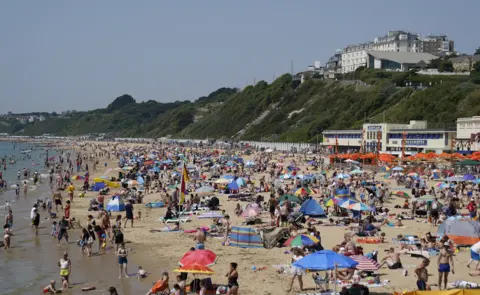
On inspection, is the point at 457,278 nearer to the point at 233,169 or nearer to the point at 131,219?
the point at 131,219

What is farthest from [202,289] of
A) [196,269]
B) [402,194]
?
[402,194]

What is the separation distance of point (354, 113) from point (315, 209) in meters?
62.2

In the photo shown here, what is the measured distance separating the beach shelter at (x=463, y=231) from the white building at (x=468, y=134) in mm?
32228

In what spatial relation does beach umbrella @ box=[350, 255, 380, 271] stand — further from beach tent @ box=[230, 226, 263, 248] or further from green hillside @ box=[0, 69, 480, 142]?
green hillside @ box=[0, 69, 480, 142]

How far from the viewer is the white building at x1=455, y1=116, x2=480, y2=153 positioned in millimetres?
44312

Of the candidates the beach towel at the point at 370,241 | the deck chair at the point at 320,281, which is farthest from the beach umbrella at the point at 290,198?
the deck chair at the point at 320,281

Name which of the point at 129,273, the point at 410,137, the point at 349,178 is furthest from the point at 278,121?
the point at 129,273

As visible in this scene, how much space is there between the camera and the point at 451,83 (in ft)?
238

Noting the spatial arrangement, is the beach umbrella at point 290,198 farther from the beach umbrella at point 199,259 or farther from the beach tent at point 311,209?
the beach umbrella at point 199,259

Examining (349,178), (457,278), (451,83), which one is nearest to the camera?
(457,278)

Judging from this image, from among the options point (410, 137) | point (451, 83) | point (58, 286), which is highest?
point (451, 83)

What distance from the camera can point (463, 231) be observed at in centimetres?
1389

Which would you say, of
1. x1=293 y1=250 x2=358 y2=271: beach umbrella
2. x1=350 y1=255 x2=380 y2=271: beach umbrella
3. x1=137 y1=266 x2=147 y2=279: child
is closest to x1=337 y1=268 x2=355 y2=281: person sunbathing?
x1=350 y1=255 x2=380 y2=271: beach umbrella

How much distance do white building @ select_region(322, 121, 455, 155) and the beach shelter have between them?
116ft
